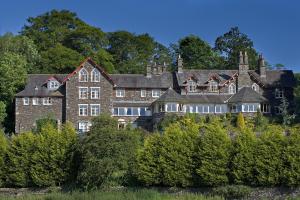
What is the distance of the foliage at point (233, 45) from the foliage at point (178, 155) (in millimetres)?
54807

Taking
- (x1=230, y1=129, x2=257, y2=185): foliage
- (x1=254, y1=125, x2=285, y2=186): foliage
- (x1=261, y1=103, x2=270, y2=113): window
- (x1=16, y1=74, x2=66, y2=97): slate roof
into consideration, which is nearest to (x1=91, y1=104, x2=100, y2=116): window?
(x1=16, y1=74, x2=66, y2=97): slate roof

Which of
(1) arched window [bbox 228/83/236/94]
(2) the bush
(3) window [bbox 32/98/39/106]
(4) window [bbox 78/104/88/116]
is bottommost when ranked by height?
(2) the bush

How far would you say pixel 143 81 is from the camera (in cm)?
7369

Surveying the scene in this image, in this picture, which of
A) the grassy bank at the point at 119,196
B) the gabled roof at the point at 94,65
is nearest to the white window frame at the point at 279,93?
the gabled roof at the point at 94,65

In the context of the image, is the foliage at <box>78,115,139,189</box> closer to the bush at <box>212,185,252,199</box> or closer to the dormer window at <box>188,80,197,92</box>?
the bush at <box>212,185,252,199</box>

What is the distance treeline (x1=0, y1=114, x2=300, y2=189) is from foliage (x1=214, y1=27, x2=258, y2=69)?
2142 inches

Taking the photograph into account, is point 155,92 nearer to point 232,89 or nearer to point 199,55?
point 232,89

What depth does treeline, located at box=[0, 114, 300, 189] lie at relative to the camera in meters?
37.2

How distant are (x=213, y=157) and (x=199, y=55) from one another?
56.4m

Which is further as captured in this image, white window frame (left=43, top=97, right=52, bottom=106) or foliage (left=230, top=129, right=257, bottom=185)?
white window frame (left=43, top=97, right=52, bottom=106)

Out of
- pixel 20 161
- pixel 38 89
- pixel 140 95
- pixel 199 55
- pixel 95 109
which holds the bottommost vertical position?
pixel 20 161

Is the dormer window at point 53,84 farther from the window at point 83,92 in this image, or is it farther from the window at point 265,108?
the window at point 265,108

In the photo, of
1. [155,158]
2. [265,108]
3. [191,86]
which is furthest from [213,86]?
[155,158]

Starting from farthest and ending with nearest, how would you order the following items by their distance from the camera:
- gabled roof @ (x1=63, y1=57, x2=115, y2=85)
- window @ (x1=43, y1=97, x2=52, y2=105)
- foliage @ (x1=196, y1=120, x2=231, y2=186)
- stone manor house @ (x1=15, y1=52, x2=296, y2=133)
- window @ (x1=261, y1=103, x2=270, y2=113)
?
window @ (x1=261, y1=103, x2=270, y2=113)
window @ (x1=43, y1=97, x2=52, y2=105)
gabled roof @ (x1=63, y1=57, x2=115, y2=85)
stone manor house @ (x1=15, y1=52, x2=296, y2=133)
foliage @ (x1=196, y1=120, x2=231, y2=186)
